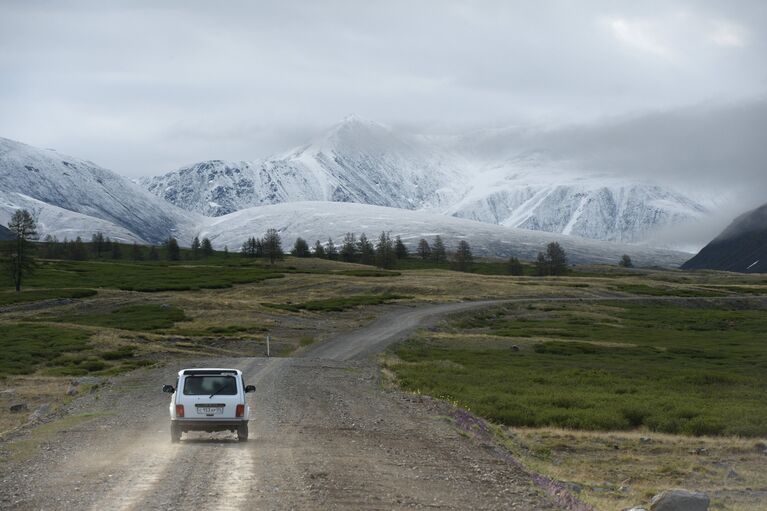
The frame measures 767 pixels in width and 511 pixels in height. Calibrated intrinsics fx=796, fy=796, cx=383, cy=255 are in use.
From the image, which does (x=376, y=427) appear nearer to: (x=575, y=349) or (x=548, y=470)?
(x=548, y=470)

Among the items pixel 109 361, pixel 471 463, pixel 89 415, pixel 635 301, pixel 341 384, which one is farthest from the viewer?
pixel 635 301

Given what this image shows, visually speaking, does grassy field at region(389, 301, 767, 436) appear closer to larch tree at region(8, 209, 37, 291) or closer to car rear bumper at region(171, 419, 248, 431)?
car rear bumper at region(171, 419, 248, 431)

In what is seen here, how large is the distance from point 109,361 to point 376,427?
37049 millimetres

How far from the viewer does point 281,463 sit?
66.9ft

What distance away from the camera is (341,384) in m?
42.4

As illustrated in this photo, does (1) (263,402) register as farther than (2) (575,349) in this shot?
No

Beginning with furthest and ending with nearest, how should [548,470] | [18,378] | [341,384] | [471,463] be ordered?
1. [18,378]
2. [341,384]
3. [548,470]
4. [471,463]

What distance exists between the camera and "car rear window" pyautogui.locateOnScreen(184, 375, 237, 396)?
25703 millimetres

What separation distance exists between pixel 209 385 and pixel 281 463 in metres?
6.37

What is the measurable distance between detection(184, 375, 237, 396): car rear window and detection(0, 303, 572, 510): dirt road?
1597mm

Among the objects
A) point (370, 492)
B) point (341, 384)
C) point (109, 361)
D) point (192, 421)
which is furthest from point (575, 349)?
point (370, 492)

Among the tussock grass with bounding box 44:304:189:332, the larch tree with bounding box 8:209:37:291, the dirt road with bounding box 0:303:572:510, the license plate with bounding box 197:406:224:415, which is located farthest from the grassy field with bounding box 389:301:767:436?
the larch tree with bounding box 8:209:37:291

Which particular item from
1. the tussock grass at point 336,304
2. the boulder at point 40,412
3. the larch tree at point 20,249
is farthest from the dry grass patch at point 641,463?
the larch tree at point 20,249

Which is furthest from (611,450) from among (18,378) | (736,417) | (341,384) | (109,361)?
(109,361)
